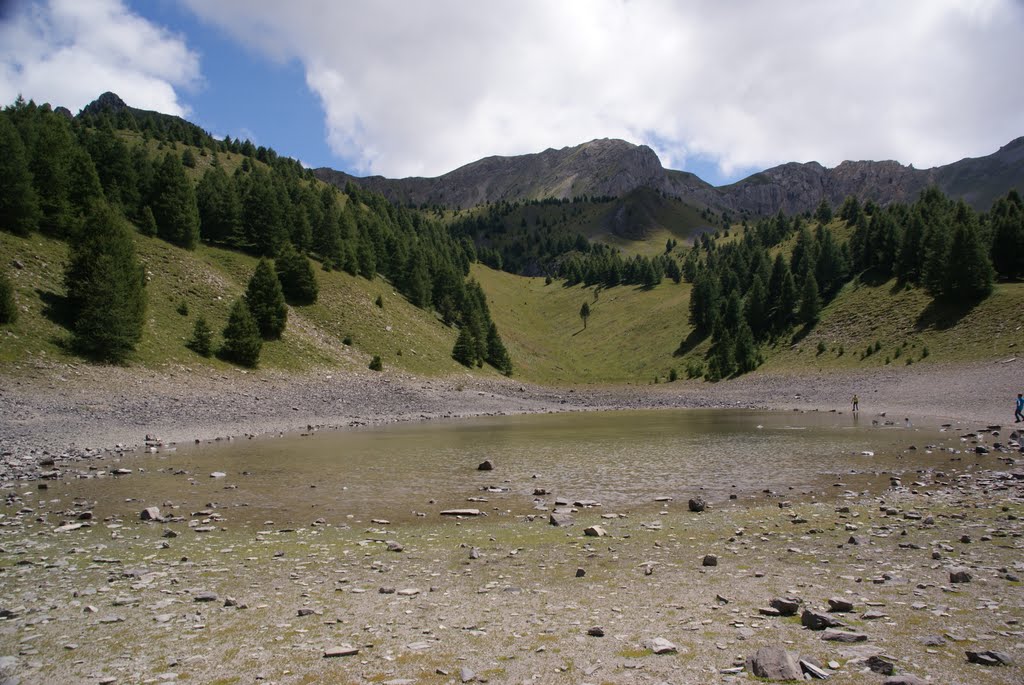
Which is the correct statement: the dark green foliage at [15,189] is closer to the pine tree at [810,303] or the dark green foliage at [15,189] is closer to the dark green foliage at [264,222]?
the dark green foliage at [264,222]

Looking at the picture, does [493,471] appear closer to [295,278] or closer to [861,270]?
[295,278]

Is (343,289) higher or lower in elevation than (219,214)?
lower

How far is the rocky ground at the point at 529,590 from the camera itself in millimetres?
6684

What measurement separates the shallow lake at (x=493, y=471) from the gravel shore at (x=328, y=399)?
6351 mm

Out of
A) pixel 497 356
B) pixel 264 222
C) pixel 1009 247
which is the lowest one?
pixel 497 356

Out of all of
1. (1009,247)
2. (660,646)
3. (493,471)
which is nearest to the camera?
(660,646)

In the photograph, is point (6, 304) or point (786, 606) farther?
point (6, 304)

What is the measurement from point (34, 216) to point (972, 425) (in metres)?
82.2

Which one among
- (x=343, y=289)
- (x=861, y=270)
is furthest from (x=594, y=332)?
(x=343, y=289)

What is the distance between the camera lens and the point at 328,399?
54.1 meters

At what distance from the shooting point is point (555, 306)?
629 feet

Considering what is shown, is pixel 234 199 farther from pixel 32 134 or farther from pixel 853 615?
pixel 853 615

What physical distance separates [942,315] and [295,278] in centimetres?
9171

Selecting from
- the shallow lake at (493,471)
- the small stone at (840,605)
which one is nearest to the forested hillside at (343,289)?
the shallow lake at (493,471)
